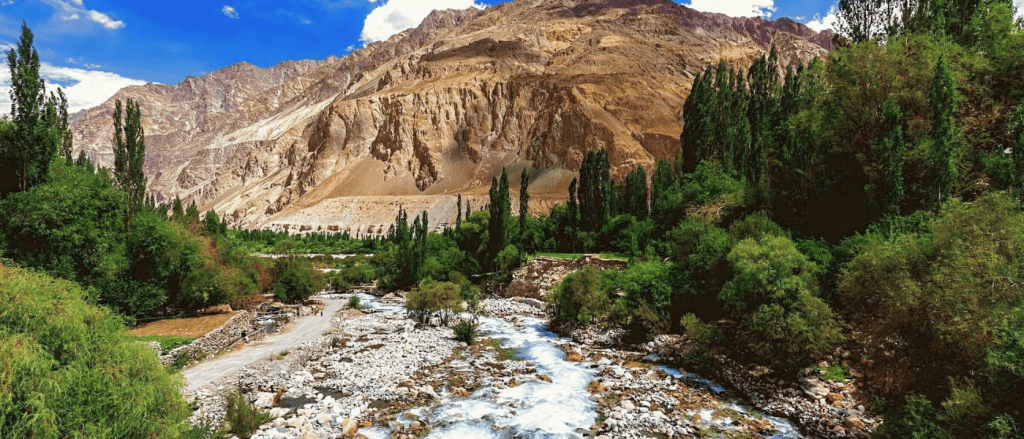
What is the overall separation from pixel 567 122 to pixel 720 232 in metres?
130

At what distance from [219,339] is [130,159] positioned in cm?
1279

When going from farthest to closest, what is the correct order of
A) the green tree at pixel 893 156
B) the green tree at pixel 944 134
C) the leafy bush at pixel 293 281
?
1. the leafy bush at pixel 293 281
2. the green tree at pixel 893 156
3. the green tree at pixel 944 134

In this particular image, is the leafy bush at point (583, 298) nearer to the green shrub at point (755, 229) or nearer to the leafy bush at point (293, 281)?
the green shrub at point (755, 229)

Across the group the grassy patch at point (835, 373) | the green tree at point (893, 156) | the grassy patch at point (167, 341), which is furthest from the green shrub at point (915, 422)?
the grassy patch at point (167, 341)

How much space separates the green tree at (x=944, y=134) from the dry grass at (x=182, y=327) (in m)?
29.0

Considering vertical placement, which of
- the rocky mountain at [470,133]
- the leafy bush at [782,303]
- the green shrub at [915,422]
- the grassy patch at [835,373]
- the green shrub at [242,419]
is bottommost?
the green shrub at [242,419]

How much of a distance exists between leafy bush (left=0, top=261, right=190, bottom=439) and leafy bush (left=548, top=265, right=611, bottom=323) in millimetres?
21006

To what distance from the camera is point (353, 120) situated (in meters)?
171

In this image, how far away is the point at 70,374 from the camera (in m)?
5.71

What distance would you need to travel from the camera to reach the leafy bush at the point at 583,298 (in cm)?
2577

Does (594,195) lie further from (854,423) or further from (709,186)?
(854,423)

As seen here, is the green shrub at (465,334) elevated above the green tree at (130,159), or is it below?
below

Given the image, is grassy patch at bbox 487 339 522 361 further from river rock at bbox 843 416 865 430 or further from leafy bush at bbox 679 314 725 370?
river rock at bbox 843 416 865 430

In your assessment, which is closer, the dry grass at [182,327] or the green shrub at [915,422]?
the green shrub at [915,422]
